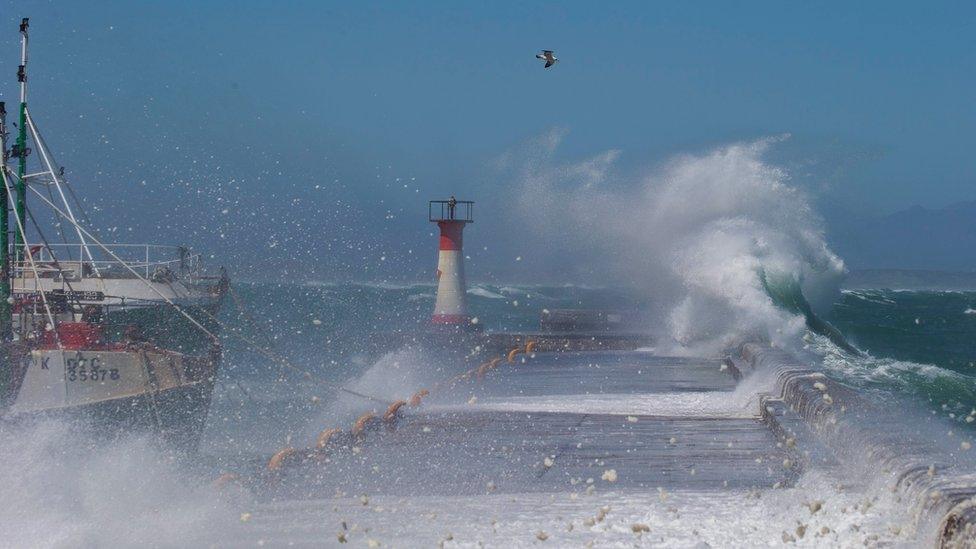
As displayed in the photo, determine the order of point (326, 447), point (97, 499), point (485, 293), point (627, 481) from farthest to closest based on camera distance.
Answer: point (485, 293) → point (326, 447) → point (97, 499) → point (627, 481)

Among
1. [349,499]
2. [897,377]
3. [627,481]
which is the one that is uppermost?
[627,481]

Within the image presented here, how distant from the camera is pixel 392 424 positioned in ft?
38.4

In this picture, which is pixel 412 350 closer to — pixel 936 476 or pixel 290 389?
pixel 290 389

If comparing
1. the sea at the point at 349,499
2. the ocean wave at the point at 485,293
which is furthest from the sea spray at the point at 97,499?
the ocean wave at the point at 485,293

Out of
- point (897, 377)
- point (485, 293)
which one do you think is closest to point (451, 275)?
point (897, 377)

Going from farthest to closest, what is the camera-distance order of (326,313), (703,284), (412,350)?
1. (326,313)
2. (703,284)
3. (412,350)

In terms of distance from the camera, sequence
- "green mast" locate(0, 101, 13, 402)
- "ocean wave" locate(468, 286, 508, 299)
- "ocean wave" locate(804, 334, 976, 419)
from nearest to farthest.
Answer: "green mast" locate(0, 101, 13, 402) < "ocean wave" locate(804, 334, 976, 419) < "ocean wave" locate(468, 286, 508, 299)

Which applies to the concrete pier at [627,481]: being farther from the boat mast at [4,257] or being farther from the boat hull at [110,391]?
the boat mast at [4,257]

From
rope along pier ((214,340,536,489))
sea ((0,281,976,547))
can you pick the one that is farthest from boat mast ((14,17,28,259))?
rope along pier ((214,340,536,489))

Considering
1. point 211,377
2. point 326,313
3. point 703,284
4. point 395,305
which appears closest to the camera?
A: point 211,377

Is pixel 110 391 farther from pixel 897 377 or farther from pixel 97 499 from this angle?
pixel 897 377

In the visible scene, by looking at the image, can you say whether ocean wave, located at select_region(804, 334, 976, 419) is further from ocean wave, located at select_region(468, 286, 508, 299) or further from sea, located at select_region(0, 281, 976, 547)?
ocean wave, located at select_region(468, 286, 508, 299)

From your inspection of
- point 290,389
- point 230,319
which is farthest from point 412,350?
point 230,319

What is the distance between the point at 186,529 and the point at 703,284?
2130cm
